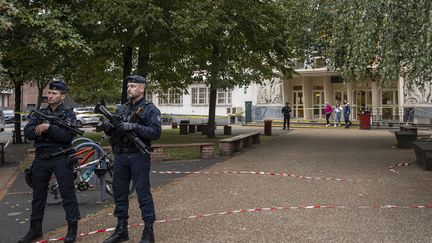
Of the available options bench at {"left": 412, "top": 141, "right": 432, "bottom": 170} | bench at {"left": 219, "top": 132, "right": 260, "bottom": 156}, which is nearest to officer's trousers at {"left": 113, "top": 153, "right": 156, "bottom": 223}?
bench at {"left": 412, "top": 141, "right": 432, "bottom": 170}

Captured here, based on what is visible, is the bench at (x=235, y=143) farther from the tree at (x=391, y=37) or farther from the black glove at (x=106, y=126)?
the black glove at (x=106, y=126)

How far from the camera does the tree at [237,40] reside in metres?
16.8

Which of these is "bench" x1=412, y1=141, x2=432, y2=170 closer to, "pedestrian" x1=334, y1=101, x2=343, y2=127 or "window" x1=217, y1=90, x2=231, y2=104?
"pedestrian" x1=334, y1=101, x2=343, y2=127

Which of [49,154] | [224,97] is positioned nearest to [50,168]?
[49,154]

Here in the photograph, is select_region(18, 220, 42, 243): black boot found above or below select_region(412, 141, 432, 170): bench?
below

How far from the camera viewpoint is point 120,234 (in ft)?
16.9

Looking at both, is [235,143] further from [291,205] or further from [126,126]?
[126,126]

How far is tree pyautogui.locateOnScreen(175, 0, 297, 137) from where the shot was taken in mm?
16797

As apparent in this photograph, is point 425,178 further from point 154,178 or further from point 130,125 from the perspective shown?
point 130,125

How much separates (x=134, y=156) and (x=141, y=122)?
38cm

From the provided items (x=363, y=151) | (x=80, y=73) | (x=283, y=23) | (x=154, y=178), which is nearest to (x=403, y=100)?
(x=283, y=23)

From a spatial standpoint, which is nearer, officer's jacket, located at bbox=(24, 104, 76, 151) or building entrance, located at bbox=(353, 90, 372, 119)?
officer's jacket, located at bbox=(24, 104, 76, 151)

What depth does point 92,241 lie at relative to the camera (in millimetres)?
5289

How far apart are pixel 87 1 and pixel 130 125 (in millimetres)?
11276
